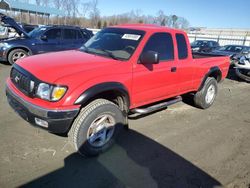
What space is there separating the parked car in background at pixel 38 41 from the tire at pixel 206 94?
6.90m

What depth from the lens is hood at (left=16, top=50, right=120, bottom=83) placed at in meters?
3.20

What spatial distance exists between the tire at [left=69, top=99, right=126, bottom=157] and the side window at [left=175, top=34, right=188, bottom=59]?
1997mm

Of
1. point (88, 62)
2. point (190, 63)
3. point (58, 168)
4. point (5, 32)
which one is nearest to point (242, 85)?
point (190, 63)

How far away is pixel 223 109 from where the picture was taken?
6.31 meters

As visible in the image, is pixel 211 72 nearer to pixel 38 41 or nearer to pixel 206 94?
pixel 206 94

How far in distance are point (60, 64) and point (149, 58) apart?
1428mm

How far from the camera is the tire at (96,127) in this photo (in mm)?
3299

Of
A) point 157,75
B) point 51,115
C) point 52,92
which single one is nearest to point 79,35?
point 157,75

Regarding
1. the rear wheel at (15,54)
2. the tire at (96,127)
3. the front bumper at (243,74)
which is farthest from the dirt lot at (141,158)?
the front bumper at (243,74)

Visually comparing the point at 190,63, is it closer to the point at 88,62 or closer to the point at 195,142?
the point at 195,142

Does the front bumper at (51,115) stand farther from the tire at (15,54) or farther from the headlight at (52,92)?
the tire at (15,54)

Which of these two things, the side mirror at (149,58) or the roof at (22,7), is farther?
the roof at (22,7)

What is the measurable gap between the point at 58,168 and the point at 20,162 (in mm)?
571

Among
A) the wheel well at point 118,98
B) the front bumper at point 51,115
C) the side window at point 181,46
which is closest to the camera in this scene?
the front bumper at point 51,115
